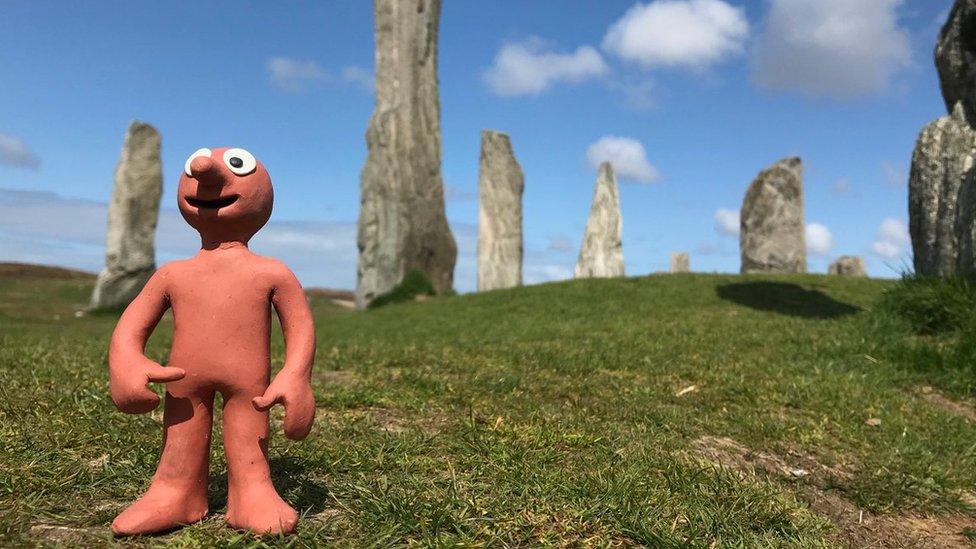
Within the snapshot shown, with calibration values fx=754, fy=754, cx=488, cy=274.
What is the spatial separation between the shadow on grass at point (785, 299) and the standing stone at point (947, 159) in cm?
181

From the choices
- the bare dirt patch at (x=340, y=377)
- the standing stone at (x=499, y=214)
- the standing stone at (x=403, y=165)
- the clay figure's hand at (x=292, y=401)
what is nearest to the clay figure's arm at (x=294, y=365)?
the clay figure's hand at (x=292, y=401)

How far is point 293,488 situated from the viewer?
10.5 feet

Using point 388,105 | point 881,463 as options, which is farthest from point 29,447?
point 388,105

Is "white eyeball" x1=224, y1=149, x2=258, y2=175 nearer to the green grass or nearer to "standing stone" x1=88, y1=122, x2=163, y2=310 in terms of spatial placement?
the green grass

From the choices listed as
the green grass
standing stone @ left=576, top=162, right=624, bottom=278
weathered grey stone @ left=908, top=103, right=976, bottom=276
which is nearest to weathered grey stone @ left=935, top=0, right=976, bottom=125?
weathered grey stone @ left=908, top=103, right=976, bottom=276

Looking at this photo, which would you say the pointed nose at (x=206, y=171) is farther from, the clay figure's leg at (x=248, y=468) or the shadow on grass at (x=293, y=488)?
the shadow on grass at (x=293, y=488)

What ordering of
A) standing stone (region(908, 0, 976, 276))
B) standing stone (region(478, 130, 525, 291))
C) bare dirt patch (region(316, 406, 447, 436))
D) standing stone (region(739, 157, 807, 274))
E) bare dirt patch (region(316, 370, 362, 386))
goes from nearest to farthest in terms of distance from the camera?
1. bare dirt patch (region(316, 406, 447, 436))
2. bare dirt patch (region(316, 370, 362, 386))
3. standing stone (region(908, 0, 976, 276))
4. standing stone (region(478, 130, 525, 291))
5. standing stone (region(739, 157, 807, 274))

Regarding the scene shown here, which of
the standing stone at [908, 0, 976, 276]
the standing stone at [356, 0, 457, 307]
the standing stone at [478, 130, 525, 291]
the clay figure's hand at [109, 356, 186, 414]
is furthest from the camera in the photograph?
the standing stone at [478, 130, 525, 291]

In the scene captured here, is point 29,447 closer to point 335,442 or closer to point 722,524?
point 335,442

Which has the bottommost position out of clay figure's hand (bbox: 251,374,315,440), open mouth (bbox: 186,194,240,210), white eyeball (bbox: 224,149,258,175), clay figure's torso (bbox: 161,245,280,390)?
clay figure's hand (bbox: 251,374,315,440)

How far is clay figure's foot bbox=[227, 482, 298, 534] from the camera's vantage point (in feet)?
8.80

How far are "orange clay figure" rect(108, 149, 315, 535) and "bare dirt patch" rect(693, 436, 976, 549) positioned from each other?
2.51 meters

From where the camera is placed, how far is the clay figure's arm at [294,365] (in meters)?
2.62

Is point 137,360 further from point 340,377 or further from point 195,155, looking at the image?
point 340,377
